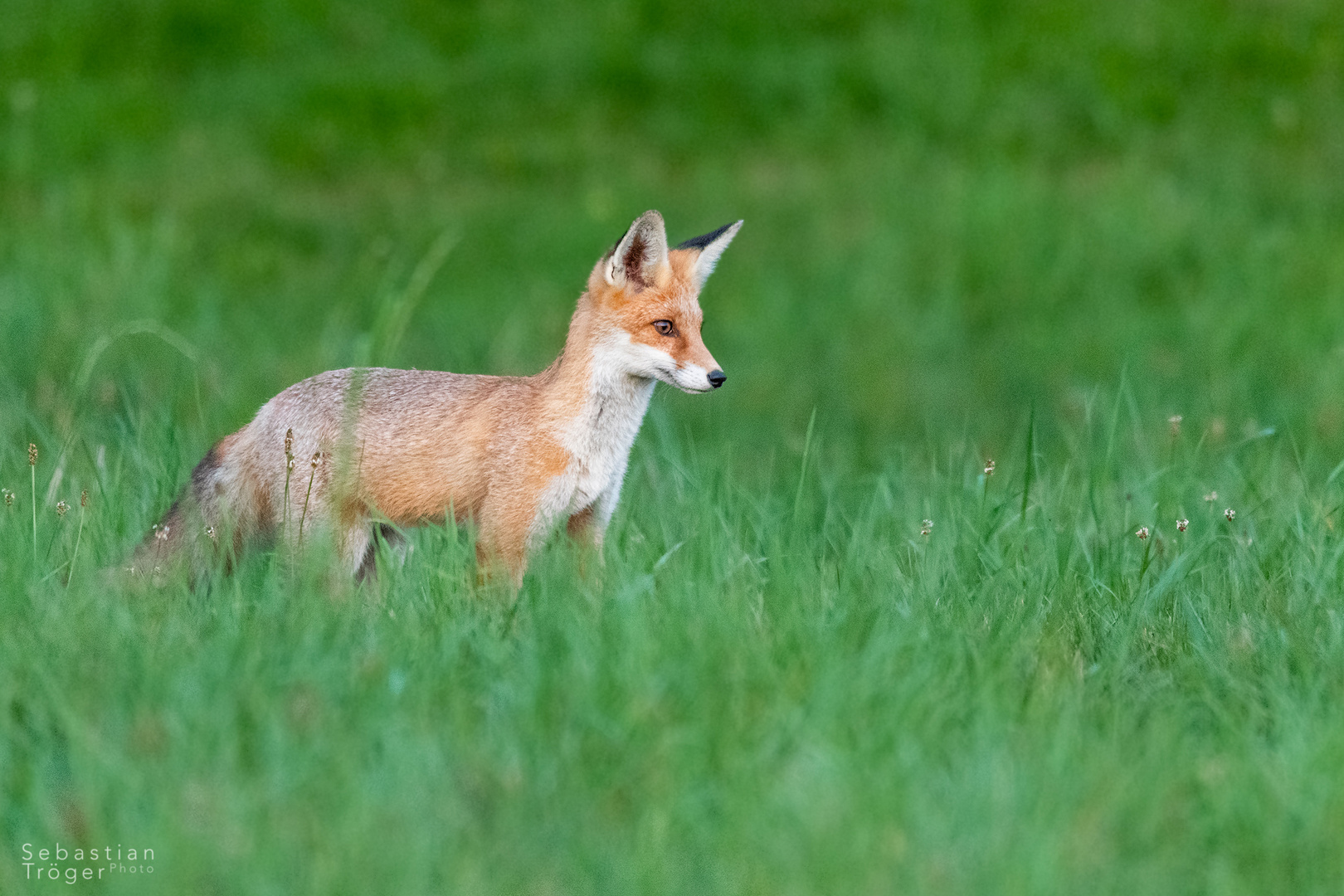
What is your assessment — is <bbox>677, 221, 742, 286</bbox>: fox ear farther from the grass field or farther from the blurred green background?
the blurred green background

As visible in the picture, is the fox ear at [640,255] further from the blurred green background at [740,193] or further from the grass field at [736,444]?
the blurred green background at [740,193]

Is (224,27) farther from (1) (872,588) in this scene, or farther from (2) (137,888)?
(2) (137,888)

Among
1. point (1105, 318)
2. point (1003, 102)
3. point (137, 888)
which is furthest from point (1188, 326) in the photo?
point (137, 888)

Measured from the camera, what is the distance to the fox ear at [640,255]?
4.86m

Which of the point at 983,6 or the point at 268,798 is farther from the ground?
the point at 983,6

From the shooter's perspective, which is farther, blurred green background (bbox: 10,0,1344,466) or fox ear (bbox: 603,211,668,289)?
blurred green background (bbox: 10,0,1344,466)

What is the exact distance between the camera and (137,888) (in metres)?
2.90

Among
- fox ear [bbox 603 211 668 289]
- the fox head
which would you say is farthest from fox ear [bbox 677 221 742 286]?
fox ear [bbox 603 211 668 289]

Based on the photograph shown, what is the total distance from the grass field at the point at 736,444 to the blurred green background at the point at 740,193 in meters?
0.05

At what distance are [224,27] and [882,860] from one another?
1399 centimetres

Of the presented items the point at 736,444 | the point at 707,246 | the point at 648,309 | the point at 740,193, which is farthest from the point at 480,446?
the point at 740,193

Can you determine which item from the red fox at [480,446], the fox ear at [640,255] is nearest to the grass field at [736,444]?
the red fox at [480,446]

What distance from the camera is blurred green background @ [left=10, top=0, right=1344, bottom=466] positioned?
376 inches

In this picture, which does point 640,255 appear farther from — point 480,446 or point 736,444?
point 736,444
